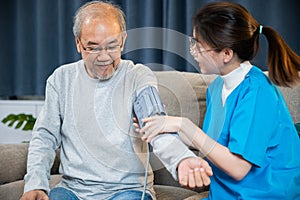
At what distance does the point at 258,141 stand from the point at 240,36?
0.32 m

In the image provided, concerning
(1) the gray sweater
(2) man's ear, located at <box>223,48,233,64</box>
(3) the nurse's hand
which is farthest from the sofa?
(3) the nurse's hand

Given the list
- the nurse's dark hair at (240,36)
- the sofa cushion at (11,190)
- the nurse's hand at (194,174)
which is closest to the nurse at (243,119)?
the nurse's dark hair at (240,36)

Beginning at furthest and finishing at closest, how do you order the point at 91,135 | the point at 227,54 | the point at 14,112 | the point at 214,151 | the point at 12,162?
the point at 14,112 < the point at 12,162 < the point at 91,135 < the point at 227,54 < the point at 214,151

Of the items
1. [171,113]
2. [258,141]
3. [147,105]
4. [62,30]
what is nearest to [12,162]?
[171,113]

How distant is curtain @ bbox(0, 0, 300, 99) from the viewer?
9.25 feet

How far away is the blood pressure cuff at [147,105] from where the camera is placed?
1552mm

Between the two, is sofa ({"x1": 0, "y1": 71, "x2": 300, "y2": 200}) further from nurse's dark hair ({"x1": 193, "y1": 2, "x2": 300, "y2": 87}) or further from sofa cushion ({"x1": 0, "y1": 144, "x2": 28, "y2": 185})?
nurse's dark hair ({"x1": 193, "y1": 2, "x2": 300, "y2": 87})

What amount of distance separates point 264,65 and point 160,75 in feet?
2.76

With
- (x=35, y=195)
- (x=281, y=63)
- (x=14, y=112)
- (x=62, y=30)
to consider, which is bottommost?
(x=14, y=112)

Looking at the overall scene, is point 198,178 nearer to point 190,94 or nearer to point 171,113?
point 190,94

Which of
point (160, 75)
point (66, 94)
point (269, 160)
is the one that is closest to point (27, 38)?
point (160, 75)

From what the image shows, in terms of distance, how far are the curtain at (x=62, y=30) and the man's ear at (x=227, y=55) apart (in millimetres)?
1249

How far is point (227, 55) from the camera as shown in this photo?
158 centimetres

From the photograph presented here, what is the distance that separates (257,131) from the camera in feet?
4.94
